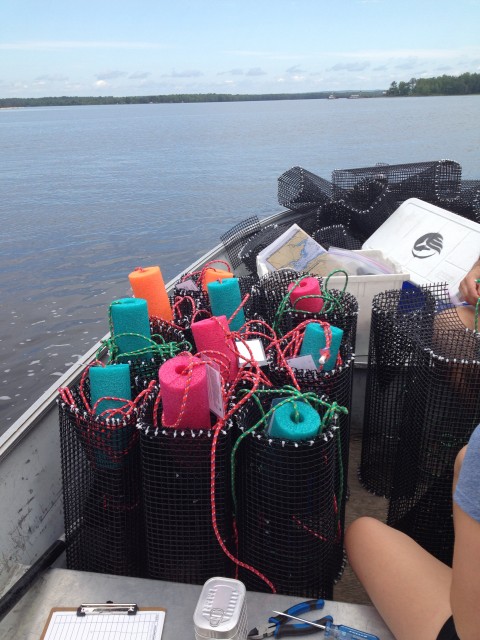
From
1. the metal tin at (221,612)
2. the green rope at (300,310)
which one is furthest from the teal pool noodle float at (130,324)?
the metal tin at (221,612)

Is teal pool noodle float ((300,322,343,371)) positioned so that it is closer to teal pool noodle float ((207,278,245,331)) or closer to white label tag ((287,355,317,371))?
white label tag ((287,355,317,371))

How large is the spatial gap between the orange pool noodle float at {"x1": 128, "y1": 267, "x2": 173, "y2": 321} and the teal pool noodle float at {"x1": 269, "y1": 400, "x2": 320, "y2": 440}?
93 cm

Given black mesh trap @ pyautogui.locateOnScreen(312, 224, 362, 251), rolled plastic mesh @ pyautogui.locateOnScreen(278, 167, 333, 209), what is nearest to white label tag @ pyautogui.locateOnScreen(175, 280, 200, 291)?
black mesh trap @ pyautogui.locateOnScreen(312, 224, 362, 251)

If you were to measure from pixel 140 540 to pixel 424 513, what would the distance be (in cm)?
106

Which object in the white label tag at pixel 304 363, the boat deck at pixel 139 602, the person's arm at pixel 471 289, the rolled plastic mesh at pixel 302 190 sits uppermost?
the rolled plastic mesh at pixel 302 190

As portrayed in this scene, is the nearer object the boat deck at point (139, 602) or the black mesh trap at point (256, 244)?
the boat deck at point (139, 602)

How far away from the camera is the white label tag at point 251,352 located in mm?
1900

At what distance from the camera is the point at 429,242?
3904 mm

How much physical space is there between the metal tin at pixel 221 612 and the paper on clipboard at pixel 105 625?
262 mm

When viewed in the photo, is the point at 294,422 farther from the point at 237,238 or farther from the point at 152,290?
the point at 237,238

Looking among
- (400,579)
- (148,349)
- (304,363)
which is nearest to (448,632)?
(400,579)

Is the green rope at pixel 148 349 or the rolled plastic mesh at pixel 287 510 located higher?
the green rope at pixel 148 349

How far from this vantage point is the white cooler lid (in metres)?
3.56

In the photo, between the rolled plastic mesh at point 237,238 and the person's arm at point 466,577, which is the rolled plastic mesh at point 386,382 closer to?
the person's arm at point 466,577
